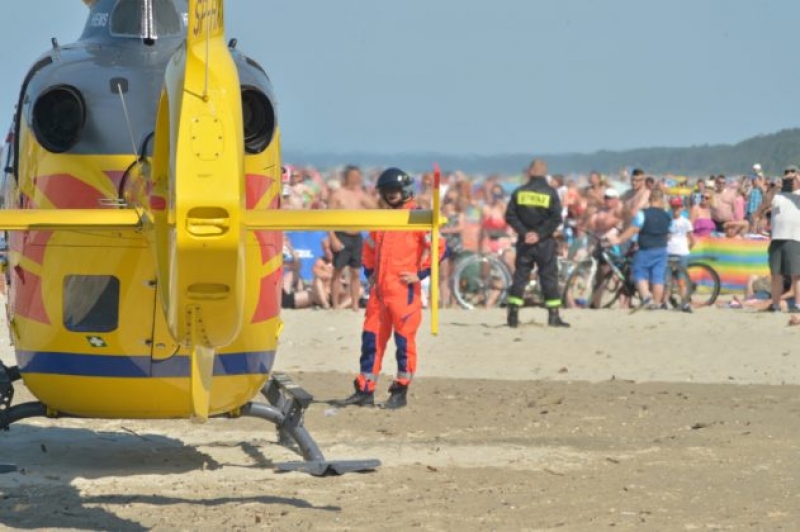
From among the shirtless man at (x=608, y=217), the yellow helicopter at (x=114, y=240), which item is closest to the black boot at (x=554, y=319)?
the shirtless man at (x=608, y=217)

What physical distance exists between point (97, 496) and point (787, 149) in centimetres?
1845

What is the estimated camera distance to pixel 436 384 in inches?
587

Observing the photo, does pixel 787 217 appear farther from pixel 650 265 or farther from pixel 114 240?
pixel 114 240

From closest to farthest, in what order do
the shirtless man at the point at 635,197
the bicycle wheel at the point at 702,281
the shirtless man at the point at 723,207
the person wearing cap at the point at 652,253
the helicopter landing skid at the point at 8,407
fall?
the helicopter landing skid at the point at 8,407, the person wearing cap at the point at 652,253, the shirtless man at the point at 635,197, the bicycle wheel at the point at 702,281, the shirtless man at the point at 723,207

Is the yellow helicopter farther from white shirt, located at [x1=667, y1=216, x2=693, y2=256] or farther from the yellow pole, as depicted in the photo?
white shirt, located at [x1=667, y1=216, x2=693, y2=256]

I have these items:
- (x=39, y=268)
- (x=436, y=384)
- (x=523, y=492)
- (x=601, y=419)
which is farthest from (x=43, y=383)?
(x=436, y=384)

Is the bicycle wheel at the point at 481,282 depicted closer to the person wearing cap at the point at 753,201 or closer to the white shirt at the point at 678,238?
the white shirt at the point at 678,238

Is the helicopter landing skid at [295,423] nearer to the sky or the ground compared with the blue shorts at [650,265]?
nearer to the ground

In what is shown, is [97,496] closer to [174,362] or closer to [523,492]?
[174,362]

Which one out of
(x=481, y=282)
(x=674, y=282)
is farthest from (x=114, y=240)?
(x=674, y=282)

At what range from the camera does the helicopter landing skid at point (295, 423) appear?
9938 millimetres

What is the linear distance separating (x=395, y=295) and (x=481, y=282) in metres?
8.99

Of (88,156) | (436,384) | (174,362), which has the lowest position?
(436,384)

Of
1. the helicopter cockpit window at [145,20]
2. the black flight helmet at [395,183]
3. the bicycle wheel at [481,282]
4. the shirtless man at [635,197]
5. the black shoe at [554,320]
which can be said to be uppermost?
the helicopter cockpit window at [145,20]
